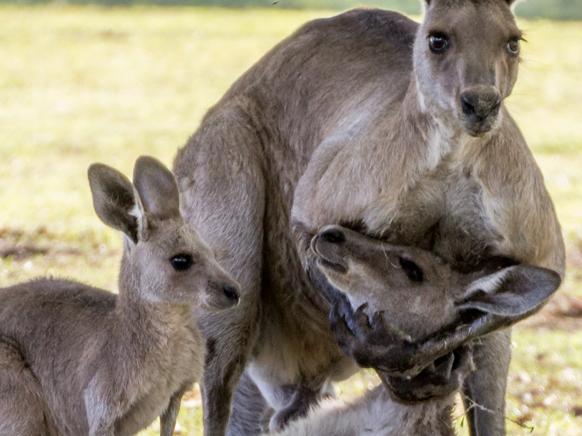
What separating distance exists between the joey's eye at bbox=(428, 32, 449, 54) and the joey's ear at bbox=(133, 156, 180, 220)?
972mm

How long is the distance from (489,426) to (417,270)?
0.71m

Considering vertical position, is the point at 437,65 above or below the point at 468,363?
above

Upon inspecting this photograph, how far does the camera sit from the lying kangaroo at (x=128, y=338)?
4645 millimetres

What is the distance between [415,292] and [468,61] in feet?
2.69

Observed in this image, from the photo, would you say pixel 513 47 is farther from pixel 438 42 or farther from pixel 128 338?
pixel 128 338

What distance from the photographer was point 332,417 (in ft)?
16.2

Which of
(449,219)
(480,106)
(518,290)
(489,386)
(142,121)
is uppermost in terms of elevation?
(480,106)

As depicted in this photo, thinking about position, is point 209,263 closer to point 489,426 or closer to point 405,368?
point 405,368

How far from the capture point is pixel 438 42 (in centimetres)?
451

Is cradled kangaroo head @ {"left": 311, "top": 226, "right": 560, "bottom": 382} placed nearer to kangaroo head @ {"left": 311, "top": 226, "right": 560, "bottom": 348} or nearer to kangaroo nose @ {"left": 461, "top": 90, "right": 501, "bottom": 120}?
kangaroo head @ {"left": 311, "top": 226, "right": 560, "bottom": 348}

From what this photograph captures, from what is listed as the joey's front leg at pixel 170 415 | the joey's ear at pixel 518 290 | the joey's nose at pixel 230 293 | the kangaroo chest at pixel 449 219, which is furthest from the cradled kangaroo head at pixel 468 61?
the joey's front leg at pixel 170 415

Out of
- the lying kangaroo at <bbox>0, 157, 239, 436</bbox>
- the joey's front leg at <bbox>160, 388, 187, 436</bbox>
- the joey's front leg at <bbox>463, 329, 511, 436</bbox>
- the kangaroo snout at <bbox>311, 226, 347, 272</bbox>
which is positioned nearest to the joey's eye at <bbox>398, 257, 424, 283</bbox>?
the kangaroo snout at <bbox>311, 226, 347, 272</bbox>

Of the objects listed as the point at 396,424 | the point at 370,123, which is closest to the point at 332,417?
the point at 396,424

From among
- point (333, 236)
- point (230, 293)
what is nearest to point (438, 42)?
point (333, 236)
